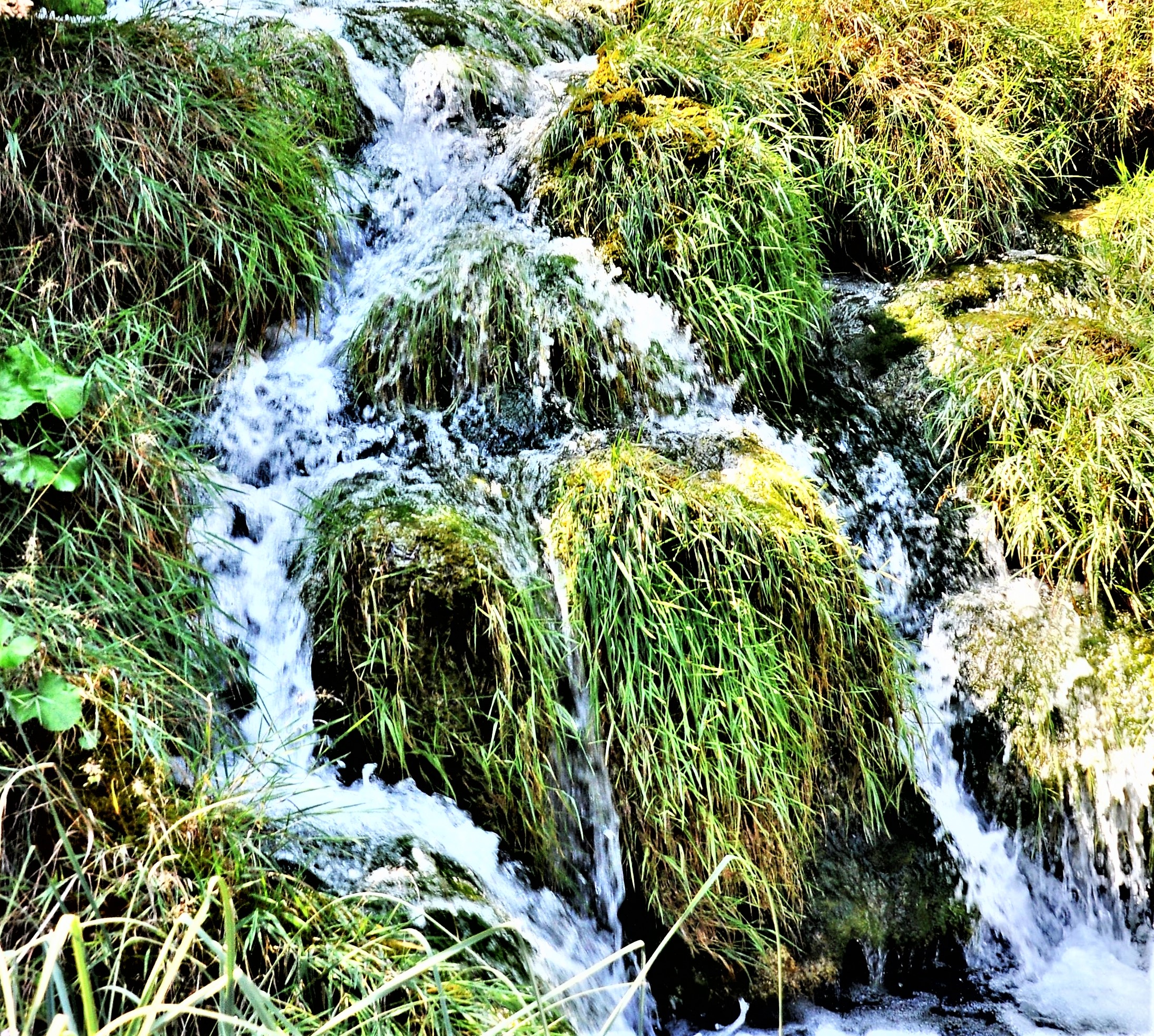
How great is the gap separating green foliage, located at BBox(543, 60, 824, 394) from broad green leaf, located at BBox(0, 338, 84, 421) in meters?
2.09

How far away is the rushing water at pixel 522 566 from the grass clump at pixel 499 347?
82mm

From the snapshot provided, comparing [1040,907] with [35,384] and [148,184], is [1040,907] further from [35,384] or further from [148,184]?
[148,184]

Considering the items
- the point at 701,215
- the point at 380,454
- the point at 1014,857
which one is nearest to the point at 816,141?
the point at 701,215

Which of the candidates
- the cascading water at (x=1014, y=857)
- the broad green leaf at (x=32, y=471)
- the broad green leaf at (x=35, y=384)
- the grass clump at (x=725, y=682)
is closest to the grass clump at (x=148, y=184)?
the broad green leaf at (x=35, y=384)

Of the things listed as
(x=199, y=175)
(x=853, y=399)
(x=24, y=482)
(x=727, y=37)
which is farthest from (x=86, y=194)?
(x=727, y=37)

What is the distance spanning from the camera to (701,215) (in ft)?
12.3

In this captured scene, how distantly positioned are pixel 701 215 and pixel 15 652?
9.49ft

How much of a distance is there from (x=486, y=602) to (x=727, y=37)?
4.02 metres

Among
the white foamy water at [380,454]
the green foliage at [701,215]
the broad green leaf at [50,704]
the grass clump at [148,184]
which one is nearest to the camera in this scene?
the broad green leaf at [50,704]

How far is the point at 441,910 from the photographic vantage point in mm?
2168

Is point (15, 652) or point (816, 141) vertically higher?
point (816, 141)

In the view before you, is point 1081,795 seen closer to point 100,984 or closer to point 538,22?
point 100,984

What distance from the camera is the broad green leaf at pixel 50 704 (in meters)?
1.88

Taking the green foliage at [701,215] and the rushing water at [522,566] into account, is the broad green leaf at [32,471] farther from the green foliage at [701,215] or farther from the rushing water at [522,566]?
the green foliage at [701,215]
